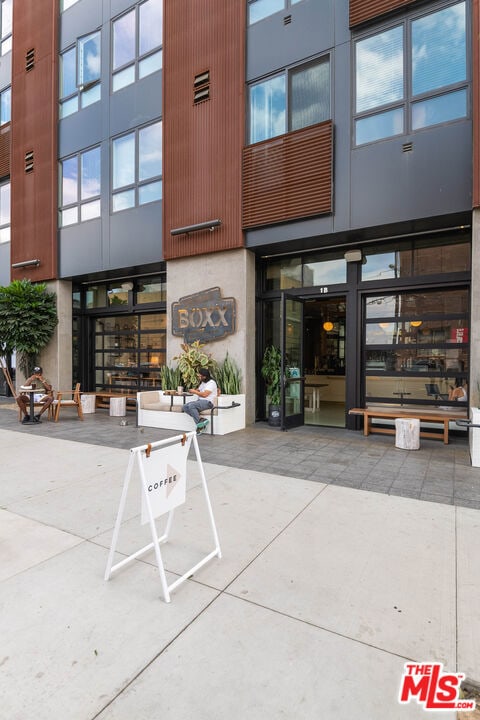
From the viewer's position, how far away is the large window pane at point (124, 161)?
34.6 feet

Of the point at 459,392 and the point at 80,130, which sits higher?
the point at 80,130

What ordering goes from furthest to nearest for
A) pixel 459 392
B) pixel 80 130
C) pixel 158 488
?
pixel 80 130
pixel 459 392
pixel 158 488

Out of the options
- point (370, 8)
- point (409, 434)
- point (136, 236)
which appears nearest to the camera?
point (409, 434)

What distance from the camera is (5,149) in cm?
1368

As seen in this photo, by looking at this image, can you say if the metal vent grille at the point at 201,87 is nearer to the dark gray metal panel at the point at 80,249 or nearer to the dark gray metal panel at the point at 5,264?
the dark gray metal panel at the point at 80,249

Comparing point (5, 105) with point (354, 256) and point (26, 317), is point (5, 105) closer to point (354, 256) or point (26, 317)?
point (26, 317)

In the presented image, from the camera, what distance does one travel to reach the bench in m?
7.89

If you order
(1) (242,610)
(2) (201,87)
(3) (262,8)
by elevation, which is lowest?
(1) (242,610)

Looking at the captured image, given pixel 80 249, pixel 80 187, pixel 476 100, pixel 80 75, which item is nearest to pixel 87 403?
pixel 80 249

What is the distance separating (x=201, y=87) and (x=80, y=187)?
5011 millimetres

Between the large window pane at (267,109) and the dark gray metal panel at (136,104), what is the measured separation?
286cm

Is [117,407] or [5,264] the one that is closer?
[117,407]

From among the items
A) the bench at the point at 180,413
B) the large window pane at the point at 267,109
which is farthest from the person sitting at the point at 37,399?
the large window pane at the point at 267,109

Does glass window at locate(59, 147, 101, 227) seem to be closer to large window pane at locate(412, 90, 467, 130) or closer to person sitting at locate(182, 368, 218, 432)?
person sitting at locate(182, 368, 218, 432)
